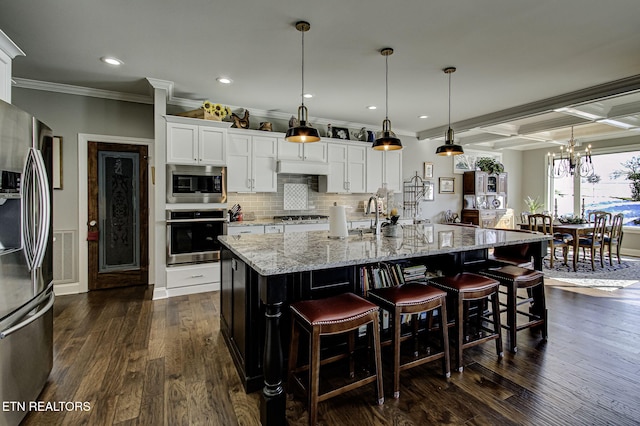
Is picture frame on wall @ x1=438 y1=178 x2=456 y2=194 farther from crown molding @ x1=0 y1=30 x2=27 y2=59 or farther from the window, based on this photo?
crown molding @ x1=0 y1=30 x2=27 y2=59

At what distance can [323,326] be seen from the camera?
1.72m

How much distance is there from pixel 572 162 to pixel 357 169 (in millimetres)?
3961

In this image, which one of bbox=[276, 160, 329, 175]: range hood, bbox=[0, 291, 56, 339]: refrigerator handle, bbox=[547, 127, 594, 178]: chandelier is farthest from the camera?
bbox=[547, 127, 594, 178]: chandelier

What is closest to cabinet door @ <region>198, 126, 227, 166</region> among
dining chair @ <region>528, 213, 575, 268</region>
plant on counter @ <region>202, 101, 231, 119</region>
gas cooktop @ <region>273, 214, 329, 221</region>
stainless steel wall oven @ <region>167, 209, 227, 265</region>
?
plant on counter @ <region>202, 101, 231, 119</region>

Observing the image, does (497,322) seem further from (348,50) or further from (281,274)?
(348,50)

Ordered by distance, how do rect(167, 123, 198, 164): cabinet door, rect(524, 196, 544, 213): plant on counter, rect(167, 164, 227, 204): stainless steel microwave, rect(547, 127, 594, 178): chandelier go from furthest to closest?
1. rect(524, 196, 544, 213): plant on counter
2. rect(547, 127, 594, 178): chandelier
3. rect(167, 164, 227, 204): stainless steel microwave
4. rect(167, 123, 198, 164): cabinet door

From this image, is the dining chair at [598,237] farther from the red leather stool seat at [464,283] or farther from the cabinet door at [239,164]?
the cabinet door at [239,164]

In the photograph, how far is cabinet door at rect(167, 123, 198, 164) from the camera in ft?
13.3

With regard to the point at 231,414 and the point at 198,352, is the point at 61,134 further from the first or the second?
the point at 231,414

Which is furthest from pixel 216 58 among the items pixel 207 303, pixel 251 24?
pixel 207 303

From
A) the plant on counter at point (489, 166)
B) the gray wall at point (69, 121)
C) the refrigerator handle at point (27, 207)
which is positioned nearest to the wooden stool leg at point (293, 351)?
the refrigerator handle at point (27, 207)

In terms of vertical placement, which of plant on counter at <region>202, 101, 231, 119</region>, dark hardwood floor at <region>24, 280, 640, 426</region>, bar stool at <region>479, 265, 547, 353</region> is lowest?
dark hardwood floor at <region>24, 280, 640, 426</region>

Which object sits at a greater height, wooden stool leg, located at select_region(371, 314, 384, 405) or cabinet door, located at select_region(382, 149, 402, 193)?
cabinet door, located at select_region(382, 149, 402, 193)

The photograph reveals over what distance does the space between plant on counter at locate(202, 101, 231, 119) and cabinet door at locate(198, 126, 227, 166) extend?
0.25 m
